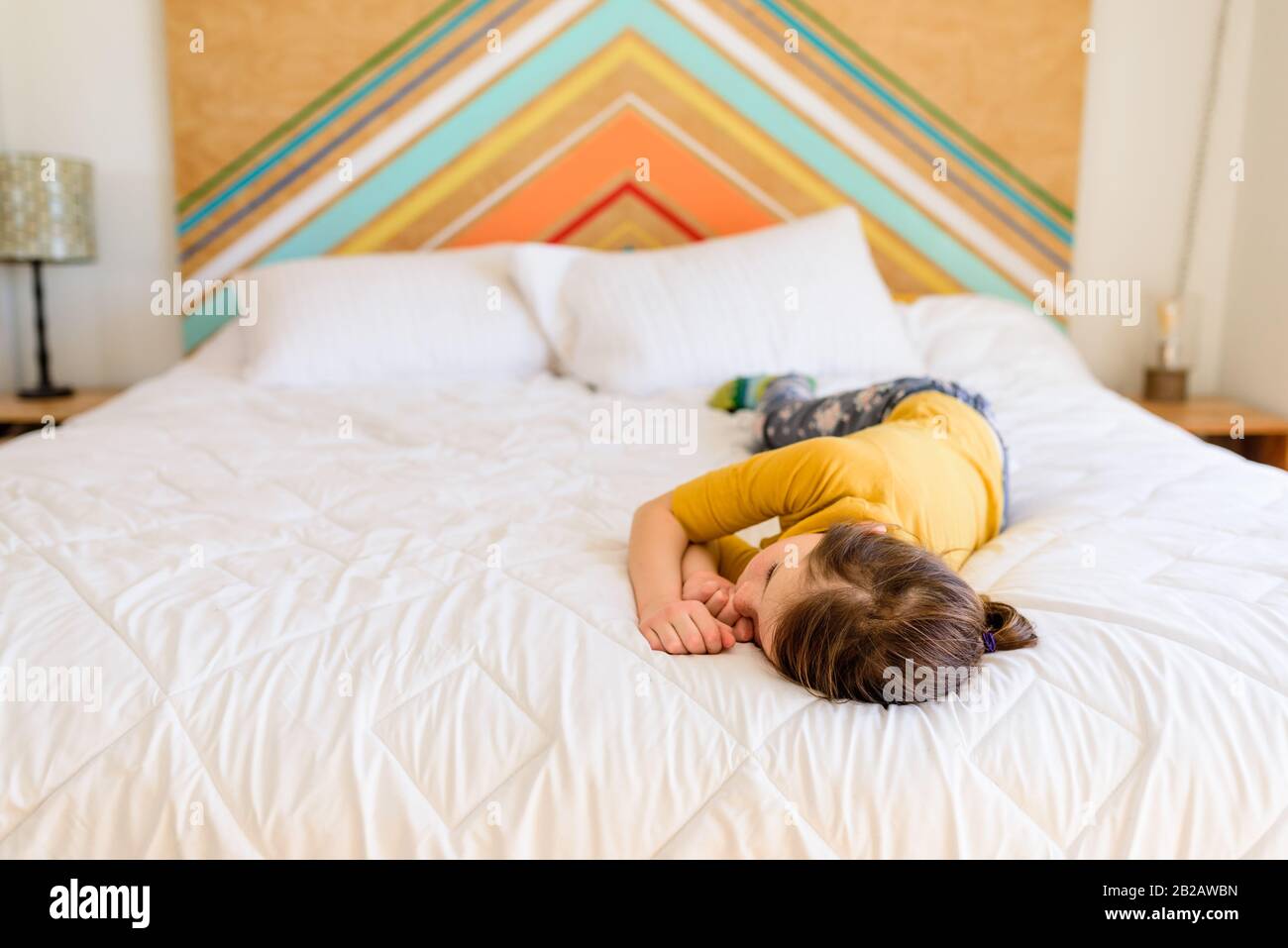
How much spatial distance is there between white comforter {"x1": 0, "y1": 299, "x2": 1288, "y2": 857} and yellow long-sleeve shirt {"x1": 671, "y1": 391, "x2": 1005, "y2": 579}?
7cm

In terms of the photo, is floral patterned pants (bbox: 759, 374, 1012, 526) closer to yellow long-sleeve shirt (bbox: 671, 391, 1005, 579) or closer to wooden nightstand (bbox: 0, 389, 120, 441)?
yellow long-sleeve shirt (bbox: 671, 391, 1005, 579)

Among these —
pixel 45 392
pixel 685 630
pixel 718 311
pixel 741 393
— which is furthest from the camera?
pixel 45 392

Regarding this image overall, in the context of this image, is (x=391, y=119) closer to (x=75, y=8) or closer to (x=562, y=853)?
(x=75, y=8)

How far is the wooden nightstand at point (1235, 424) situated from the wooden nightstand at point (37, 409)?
8.96 ft

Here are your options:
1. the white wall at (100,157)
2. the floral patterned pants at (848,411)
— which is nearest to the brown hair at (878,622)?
the floral patterned pants at (848,411)

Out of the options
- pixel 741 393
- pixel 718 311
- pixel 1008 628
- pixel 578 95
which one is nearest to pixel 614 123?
pixel 578 95

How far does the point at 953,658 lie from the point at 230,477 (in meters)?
1.12

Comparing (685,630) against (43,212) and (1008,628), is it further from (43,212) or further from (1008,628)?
(43,212)

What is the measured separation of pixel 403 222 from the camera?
293 cm

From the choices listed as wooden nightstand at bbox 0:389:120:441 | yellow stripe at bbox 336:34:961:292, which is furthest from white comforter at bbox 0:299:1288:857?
yellow stripe at bbox 336:34:961:292

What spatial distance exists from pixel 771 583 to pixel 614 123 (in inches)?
86.0

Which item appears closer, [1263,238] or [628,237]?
[1263,238]

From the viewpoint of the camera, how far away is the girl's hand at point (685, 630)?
953 millimetres

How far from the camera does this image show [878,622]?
88 cm
